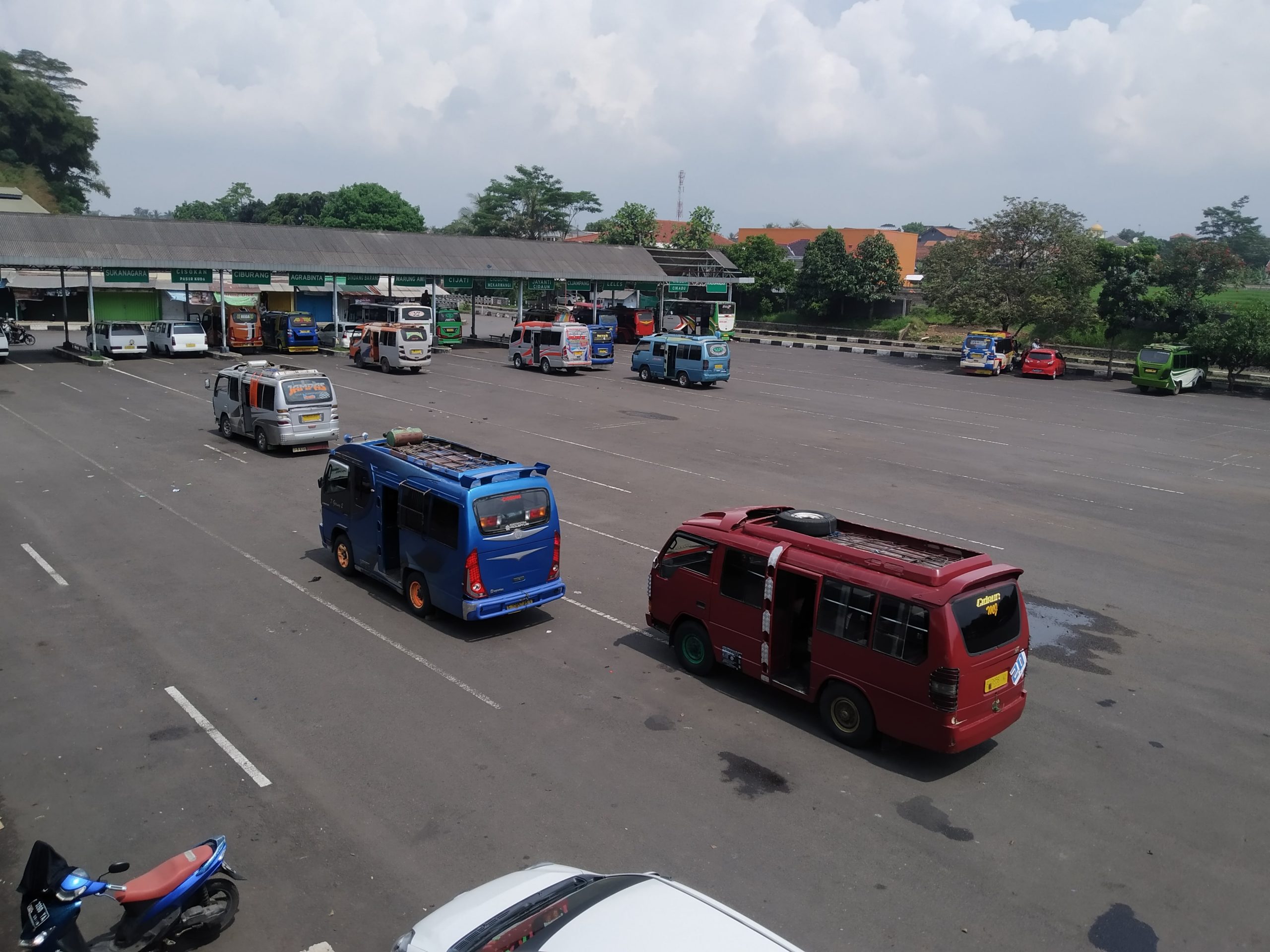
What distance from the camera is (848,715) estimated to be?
9211 mm

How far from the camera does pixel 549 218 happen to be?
99438mm

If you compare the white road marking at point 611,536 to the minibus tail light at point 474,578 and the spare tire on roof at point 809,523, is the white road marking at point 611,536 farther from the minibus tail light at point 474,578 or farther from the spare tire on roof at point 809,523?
the spare tire on roof at point 809,523

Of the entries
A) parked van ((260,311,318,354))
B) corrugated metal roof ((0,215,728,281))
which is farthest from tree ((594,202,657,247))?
parked van ((260,311,318,354))

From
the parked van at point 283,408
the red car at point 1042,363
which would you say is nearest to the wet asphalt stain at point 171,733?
the parked van at point 283,408

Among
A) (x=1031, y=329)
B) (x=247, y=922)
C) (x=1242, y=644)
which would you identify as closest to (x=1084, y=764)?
(x=1242, y=644)

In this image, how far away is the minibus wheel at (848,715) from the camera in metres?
8.99

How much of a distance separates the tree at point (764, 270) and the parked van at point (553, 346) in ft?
117

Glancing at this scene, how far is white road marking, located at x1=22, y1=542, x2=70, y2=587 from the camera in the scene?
521 inches

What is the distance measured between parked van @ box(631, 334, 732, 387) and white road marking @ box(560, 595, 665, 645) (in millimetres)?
25565

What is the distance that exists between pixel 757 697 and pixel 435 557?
14.7 ft

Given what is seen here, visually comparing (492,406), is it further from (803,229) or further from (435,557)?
(803,229)

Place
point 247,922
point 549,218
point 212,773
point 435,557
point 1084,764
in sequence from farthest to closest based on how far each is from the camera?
point 549,218, point 435,557, point 1084,764, point 212,773, point 247,922

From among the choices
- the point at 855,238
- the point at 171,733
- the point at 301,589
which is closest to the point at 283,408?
the point at 301,589

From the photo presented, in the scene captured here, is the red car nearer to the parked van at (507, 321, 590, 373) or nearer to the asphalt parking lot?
the parked van at (507, 321, 590, 373)
